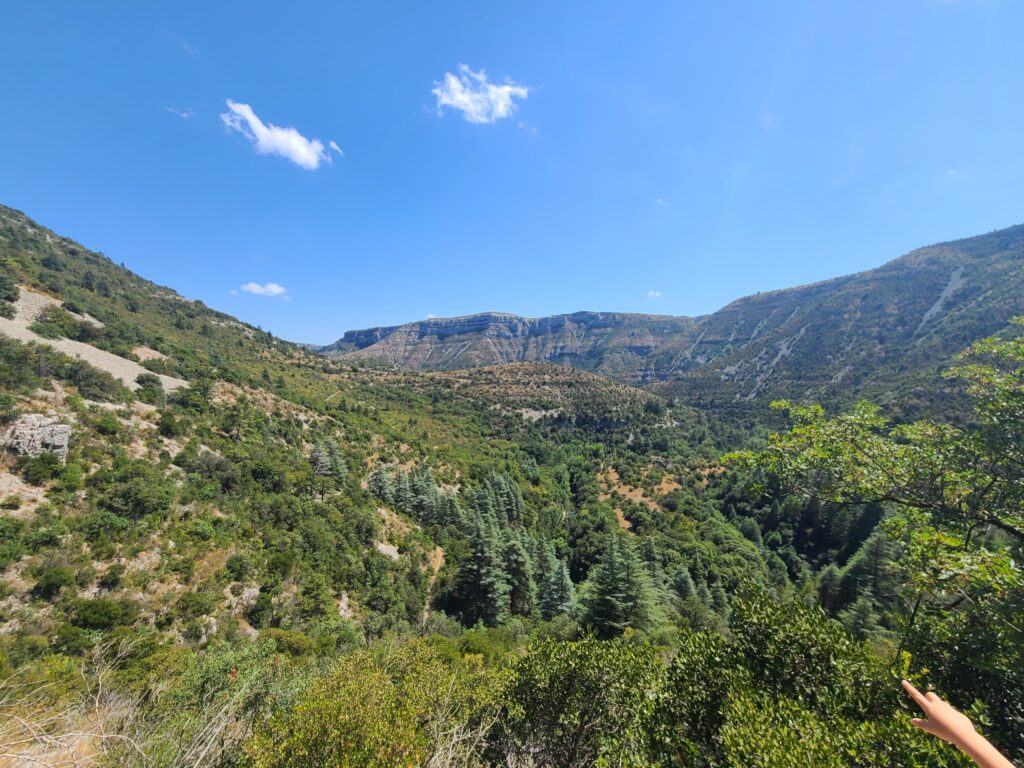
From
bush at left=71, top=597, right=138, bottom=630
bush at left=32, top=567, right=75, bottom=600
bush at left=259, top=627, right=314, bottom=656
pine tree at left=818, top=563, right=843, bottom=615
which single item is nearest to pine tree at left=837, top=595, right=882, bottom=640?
pine tree at left=818, top=563, right=843, bottom=615

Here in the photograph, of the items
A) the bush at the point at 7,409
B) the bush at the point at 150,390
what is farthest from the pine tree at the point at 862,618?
the bush at the point at 150,390

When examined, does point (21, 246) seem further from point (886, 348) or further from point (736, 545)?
point (886, 348)

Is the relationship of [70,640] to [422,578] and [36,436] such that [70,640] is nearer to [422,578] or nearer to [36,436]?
[36,436]

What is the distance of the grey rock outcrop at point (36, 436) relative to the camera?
2291 centimetres

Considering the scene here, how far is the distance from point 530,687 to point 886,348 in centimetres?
16848

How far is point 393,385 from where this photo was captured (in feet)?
340

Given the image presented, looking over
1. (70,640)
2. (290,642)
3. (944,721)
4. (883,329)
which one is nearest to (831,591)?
(290,642)

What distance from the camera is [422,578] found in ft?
120

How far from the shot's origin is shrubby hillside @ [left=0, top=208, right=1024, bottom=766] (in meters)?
6.98

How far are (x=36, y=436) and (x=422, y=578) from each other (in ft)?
96.1

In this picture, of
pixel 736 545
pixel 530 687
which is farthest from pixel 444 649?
pixel 736 545

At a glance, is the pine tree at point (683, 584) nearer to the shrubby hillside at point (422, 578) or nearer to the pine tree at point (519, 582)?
the shrubby hillside at point (422, 578)

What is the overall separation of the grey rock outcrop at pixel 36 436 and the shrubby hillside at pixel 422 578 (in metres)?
0.14

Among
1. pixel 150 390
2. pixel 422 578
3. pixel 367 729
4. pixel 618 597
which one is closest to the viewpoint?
pixel 367 729
